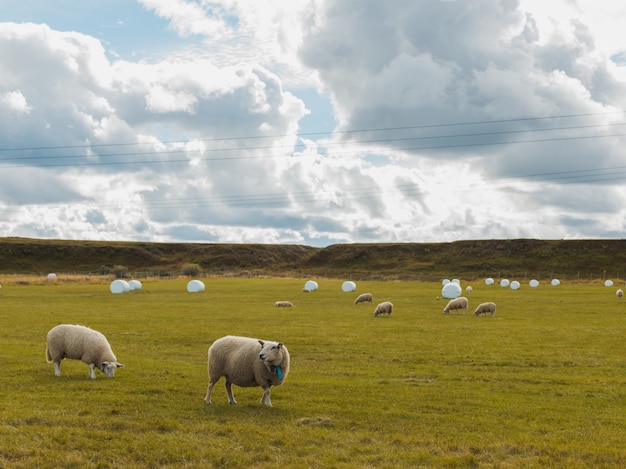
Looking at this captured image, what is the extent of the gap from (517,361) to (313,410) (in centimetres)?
1205

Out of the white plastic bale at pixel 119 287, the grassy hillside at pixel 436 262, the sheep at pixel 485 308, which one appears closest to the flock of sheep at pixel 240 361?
the sheep at pixel 485 308

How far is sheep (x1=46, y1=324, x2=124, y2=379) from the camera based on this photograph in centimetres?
1891

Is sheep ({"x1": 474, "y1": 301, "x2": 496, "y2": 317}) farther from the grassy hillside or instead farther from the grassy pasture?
the grassy hillside

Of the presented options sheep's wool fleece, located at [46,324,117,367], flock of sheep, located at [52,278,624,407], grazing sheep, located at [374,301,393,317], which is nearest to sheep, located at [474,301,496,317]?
grazing sheep, located at [374,301,393,317]

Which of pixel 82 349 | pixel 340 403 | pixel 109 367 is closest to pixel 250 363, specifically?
pixel 340 403

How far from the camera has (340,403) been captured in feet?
51.2

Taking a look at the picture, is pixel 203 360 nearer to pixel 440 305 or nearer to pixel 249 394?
pixel 249 394

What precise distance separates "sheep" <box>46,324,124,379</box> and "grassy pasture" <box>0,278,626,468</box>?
0.44m

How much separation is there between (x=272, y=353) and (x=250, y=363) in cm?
116

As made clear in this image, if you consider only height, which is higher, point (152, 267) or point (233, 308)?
point (152, 267)

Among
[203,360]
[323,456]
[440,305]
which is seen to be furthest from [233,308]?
[323,456]

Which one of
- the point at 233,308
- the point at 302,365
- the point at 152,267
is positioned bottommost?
the point at 302,365

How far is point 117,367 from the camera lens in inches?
758

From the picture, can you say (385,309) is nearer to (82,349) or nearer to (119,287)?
(82,349)
